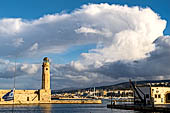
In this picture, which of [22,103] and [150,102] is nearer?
[150,102]

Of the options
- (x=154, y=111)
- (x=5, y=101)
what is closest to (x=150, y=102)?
(x=154, y=111)

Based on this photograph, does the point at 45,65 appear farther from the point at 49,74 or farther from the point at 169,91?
the point at 169,91

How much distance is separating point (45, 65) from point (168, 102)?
69576mm

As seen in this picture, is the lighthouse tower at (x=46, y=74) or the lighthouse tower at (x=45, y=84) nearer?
the lighthouse tower at (x=45, y=84)

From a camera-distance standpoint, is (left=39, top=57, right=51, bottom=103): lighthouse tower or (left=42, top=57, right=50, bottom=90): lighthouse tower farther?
(left=42, top=57, right=50, bottom=90): lighthouse tower

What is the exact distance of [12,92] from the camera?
5074 inches

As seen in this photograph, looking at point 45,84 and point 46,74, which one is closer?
point 45,84

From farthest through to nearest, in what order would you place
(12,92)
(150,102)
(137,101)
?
(12,92) < (137,101) < (150,102)

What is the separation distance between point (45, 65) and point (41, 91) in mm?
13033

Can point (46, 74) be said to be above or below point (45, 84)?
above

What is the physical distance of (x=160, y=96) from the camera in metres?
85.1

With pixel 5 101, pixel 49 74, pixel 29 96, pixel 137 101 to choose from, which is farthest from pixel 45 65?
pixel 137 101

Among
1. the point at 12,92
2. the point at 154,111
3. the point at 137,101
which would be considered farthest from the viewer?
the point at 12,92

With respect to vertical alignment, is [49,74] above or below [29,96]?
above
